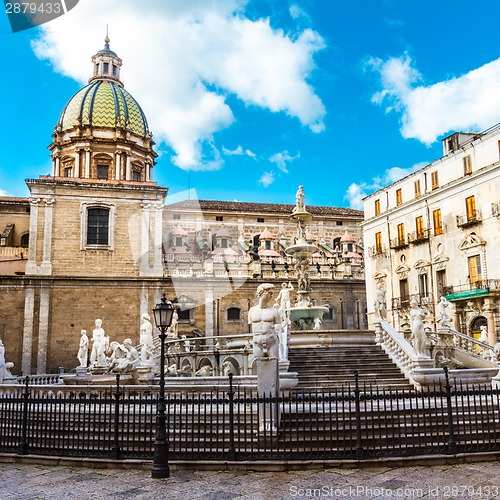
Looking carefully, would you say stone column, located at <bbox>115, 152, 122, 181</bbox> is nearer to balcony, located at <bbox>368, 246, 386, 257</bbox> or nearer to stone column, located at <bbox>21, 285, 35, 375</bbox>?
stone column, located at <bbox>21, 285, 35, 375</bbox>

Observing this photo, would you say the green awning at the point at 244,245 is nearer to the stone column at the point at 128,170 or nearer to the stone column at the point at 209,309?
the stone column at the point at 209,309

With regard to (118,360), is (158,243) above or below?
above

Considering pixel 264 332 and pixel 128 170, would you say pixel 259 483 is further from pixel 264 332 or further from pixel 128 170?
pixel 128 170

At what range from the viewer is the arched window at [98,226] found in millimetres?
34281

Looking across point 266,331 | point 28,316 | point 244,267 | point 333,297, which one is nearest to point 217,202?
point 244,267

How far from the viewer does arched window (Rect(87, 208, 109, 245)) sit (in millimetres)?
34281

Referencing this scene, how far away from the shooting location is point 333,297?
37875 mm

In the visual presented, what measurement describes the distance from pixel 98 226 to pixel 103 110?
1010 centimetres

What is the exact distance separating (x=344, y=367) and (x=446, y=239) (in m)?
19.1

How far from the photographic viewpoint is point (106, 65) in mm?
44188

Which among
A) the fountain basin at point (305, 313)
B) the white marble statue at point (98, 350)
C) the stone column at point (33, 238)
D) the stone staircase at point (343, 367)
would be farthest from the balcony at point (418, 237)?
the stone column at point (33, 238)

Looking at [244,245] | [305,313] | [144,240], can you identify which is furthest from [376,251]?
[305,313]

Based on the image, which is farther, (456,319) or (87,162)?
(87,162)

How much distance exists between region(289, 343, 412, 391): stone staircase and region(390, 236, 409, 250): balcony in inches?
746
